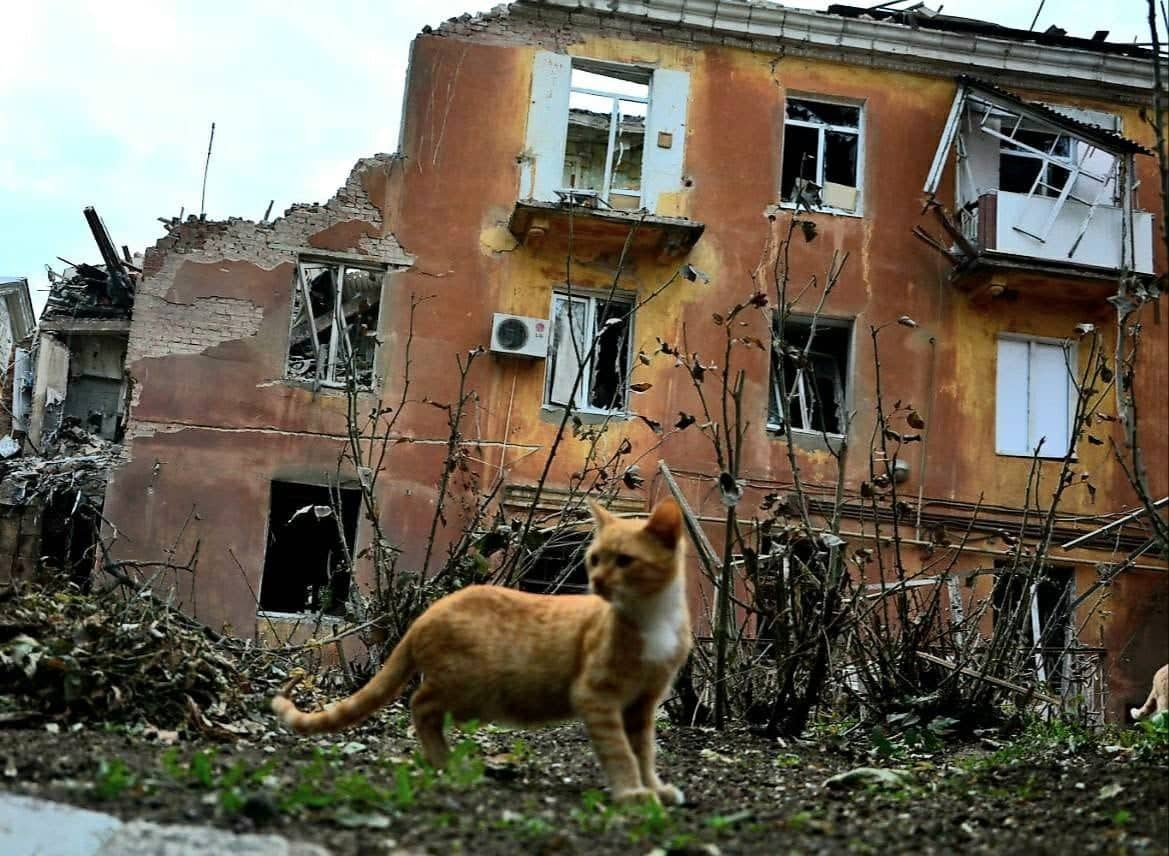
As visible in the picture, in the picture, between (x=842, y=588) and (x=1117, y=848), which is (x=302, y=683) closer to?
(x=842, y=588)

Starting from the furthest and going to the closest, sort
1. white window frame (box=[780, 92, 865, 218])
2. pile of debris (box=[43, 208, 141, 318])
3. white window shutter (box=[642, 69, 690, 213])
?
1. pile of debris (box=[43, 208, 141, 318])
2. white window frame (box=[780, 92, 865, 218])
3. white window shutter (box=[642, 69, 690, 213])

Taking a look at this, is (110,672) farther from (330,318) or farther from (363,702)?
(330,318)

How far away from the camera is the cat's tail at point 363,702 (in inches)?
199

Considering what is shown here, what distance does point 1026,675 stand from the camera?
8.30 metres

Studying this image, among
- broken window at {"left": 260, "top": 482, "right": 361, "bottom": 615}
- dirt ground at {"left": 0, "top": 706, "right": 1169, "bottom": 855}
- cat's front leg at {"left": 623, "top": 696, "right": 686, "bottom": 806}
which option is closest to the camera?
dirt ground at {"left": 0, "top": 706, "right": 1169, "bottom": 855}

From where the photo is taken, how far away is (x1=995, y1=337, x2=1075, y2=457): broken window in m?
17.0

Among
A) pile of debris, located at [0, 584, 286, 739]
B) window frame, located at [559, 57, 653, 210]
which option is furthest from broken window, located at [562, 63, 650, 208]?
pile of debris, located at [0, 584, 286, 739]

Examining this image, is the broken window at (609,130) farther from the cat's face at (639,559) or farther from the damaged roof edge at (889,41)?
the cat's face at (639,559)

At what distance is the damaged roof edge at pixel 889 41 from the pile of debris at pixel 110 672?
1289 centimetres

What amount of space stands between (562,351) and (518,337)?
89cm

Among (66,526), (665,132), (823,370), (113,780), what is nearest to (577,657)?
(113,780)

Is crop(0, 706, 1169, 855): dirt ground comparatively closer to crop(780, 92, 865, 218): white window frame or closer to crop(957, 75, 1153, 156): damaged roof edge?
crop(780, 92, 865, 218): white window frame

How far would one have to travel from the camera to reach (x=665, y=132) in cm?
1700

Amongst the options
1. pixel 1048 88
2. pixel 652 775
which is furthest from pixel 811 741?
pixel 1048 88
